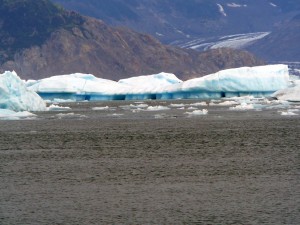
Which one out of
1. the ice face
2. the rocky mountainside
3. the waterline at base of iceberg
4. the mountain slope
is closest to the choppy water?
the ice face

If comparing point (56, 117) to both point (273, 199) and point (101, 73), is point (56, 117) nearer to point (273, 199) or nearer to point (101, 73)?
point (273, 199)

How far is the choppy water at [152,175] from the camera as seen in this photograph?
51.8 feet

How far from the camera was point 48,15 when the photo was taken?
18312 centimetres

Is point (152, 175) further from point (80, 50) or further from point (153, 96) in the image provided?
point (80, 50)

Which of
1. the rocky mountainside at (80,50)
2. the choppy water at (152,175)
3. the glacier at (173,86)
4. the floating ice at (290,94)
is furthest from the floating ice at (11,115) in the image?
the rocky mountainside at (80,50)

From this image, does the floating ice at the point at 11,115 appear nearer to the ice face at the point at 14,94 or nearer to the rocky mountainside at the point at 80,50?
the ice face at the point at 14,94

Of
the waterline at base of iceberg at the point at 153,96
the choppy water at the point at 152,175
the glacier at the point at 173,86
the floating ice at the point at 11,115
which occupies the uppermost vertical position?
the glacier at the point at 173,86

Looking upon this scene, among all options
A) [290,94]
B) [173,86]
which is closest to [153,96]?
[173,86]

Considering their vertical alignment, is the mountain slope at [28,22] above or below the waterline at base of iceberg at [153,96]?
above

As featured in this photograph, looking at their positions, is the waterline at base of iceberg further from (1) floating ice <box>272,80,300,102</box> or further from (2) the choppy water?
(2) the choppy water

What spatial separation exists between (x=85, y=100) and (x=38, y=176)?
69677 mm

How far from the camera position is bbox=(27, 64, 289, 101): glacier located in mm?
65250

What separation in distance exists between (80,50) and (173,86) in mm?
96172

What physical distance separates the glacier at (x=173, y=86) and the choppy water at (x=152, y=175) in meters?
29.4
